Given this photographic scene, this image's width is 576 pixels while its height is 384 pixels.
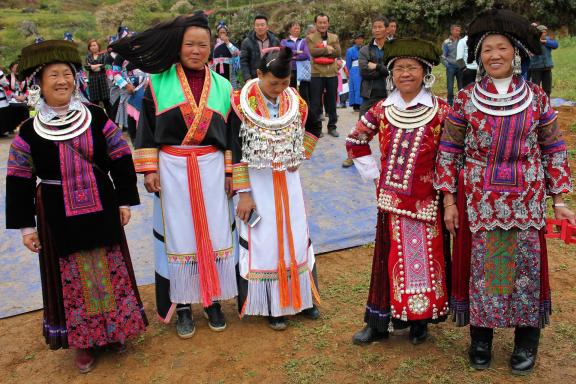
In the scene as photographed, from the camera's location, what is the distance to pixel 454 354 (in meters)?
3.39

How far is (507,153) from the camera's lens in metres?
2.84

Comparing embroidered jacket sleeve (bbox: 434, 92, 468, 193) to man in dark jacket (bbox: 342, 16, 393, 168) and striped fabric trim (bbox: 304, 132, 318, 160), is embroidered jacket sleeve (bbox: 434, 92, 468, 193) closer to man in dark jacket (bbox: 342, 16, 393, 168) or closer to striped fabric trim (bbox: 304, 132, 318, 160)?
striped fabric trim (bbox: 304, 132, 318, 160)

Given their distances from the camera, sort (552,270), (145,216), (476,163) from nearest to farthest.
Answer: (476,163) < (552,270) < (145,216)

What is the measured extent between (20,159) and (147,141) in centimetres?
72

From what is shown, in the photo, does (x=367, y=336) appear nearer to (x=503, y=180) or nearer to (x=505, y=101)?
(x=503, y=180)

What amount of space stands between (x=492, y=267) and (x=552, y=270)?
1.86 metres

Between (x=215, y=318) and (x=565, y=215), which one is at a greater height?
(x=565, y=215)

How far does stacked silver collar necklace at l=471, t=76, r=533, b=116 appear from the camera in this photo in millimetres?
2826

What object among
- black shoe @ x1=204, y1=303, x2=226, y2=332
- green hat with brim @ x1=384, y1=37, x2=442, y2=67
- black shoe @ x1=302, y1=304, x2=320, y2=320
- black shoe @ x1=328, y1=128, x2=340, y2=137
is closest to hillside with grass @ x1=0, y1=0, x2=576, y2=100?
black shoe @ x1=328, y1=128, x2=340, y2=137

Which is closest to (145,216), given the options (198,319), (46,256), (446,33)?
(198,319)

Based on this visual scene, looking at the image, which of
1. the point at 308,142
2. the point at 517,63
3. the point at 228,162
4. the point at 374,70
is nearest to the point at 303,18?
the point at 374,70

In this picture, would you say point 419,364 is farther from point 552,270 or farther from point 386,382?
point 552,270

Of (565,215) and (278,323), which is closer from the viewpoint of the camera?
(565,215)

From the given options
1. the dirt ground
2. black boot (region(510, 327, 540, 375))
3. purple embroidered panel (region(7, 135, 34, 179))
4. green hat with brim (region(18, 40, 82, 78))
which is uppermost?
green hat with brim (region(18, 40, 82, 78))
